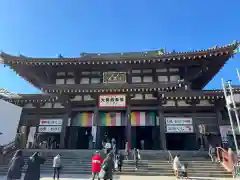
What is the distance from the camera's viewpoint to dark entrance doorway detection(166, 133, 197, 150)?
16.7 meters

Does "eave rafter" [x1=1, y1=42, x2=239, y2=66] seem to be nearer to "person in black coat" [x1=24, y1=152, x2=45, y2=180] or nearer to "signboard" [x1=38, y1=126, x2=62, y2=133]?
"signboard" [x1=38, y1=126, x2=62, y2=133]

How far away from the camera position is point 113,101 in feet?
53.0

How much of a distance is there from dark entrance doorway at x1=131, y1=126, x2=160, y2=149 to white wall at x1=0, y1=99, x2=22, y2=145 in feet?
31.6

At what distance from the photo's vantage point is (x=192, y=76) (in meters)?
17.5

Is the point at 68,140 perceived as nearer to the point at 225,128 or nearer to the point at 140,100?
the point at 140,100

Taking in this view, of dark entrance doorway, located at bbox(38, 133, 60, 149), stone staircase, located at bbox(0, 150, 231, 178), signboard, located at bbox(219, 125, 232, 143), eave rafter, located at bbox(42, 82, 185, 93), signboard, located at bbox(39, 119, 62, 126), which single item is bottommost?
stone staircase, located at bbox(0, 150, 231, 178)

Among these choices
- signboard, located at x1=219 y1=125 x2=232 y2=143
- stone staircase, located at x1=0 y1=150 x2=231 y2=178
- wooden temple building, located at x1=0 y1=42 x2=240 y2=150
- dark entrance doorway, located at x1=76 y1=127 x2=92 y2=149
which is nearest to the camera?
stone staircase, located at x1=0 y1=150 x2=231 y2=178

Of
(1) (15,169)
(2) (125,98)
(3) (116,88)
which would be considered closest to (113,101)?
(2) (125,98)

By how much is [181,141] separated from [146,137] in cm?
313

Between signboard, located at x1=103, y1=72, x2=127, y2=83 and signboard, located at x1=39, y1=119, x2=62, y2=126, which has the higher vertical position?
signboard, located at x1=103, y1=72, x2=127, y2=83

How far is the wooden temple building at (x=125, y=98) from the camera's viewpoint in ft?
51.0

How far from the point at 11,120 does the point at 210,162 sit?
1501 cm

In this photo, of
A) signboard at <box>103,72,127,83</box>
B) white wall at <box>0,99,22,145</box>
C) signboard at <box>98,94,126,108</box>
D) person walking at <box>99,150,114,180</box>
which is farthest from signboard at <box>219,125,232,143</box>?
white wall at <box>0,99,22,145</box>

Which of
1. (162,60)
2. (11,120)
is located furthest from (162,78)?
(11,120)
